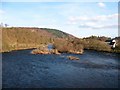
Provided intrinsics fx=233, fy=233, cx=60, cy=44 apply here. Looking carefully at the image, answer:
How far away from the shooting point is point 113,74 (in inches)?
1763

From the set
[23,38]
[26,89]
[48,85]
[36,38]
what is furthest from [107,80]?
[36,38]

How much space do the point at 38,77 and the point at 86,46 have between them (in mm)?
74221

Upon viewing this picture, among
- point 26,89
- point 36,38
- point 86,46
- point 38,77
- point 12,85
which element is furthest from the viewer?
point 36,38

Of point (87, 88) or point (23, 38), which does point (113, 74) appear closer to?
point (87, 88)

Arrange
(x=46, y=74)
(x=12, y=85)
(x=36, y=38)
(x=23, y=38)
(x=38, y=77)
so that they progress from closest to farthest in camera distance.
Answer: (x=12, y=85) → (x=38, y=77) → (x=46, y=74) → (x=23, y=38) → (x=36, y=38)

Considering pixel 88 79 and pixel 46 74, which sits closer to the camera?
pixel 88 79

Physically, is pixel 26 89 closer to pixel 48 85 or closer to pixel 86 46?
A: pixel 48 85

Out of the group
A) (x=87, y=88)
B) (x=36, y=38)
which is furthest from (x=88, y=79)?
(x=36, y=38)

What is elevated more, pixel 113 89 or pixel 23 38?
pixel 23 38

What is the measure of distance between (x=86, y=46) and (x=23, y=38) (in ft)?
165

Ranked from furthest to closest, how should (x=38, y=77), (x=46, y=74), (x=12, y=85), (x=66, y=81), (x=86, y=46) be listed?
(x=86, y=46) < (x=46, y=74) < (x=38, y=77) < (x=66, y=81) < (x=12, y=85)

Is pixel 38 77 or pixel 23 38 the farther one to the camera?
pixel 23 38

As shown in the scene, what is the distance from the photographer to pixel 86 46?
4414 inches

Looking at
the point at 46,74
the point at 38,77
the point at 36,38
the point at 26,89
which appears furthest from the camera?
the point at 36,38
